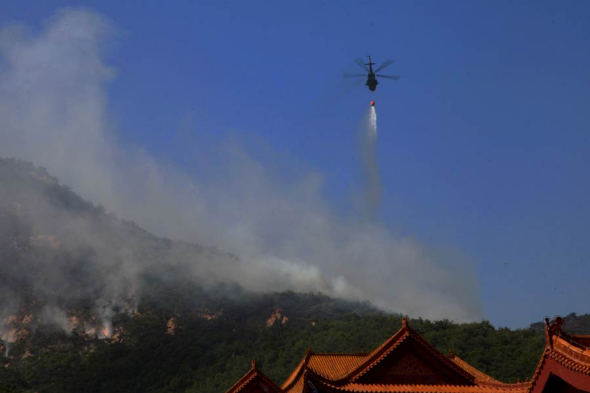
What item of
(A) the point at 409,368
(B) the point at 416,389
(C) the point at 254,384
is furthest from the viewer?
(C) the point at 254,384

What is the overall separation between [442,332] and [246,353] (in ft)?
86.8

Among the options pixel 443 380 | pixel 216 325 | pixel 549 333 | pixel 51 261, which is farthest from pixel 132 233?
pixel 549 333

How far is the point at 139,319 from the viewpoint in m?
130

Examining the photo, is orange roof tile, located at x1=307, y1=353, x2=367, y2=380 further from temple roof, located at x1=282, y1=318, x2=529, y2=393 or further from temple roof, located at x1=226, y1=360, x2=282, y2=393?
temple roof, located at x1=282, y1=318, x2=529, y2=393

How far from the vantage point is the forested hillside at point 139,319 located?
82188 mm

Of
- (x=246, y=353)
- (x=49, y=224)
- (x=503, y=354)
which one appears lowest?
(x=246, y=353)

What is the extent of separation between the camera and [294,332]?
98.8 metres

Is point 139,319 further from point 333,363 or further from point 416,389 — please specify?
point 416,389

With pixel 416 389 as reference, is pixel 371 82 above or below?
above

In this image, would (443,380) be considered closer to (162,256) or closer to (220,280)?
(220,280)

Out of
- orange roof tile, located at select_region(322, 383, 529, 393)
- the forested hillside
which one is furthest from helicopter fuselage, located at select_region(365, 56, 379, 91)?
orange roof tile, located at select_region(322, 383, 529, 393)

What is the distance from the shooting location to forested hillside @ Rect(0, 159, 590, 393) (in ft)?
270

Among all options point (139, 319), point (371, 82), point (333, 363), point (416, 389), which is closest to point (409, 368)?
point (416, 389)

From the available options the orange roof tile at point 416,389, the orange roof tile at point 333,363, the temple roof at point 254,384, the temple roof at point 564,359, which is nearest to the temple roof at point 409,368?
the orange roof tile at point 416,389
